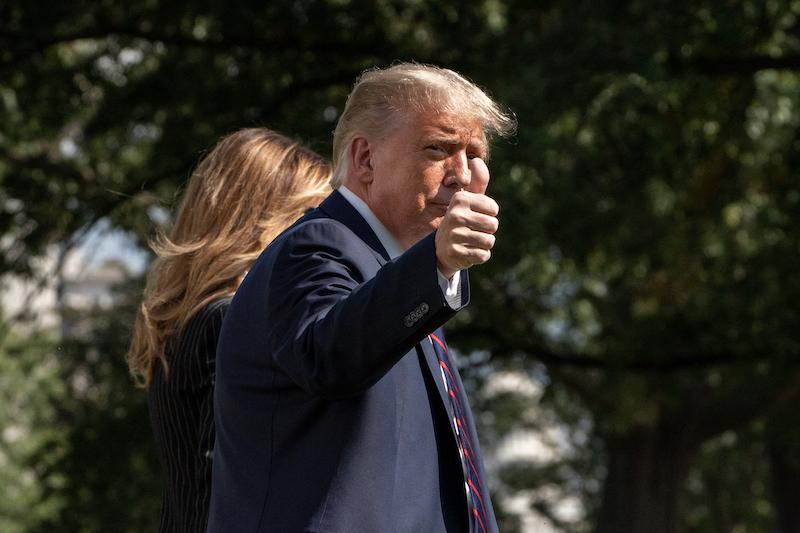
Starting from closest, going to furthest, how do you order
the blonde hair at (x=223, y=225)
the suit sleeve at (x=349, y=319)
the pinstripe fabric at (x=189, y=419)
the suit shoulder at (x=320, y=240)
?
the suit sleeve at (x=349, y=319) < the suit shoulder at (x=320, y=240) < the pinstripe fabric at (x=189, y=419) < the blonde hair at (x=223, y=225)

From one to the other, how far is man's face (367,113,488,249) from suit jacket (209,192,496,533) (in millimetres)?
98

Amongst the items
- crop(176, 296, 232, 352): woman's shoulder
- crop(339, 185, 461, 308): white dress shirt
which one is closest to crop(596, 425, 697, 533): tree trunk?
crop(176, 296, 232, 352): woman's shoulder

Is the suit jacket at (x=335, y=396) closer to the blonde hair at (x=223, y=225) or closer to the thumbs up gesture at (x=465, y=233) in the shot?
the thumbs up gesture at (x=465, y=233)

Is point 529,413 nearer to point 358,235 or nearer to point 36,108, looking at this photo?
point 36,108

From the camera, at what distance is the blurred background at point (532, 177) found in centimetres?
844

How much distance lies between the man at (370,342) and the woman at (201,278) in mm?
714

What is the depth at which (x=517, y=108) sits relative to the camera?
7949 millimetres

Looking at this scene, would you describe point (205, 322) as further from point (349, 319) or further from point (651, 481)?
point (651, 481)

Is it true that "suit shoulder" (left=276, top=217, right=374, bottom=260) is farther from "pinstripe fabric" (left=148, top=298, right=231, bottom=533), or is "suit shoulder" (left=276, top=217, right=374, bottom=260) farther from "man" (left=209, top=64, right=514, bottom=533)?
Result: "pinstripe fabric" (left=148, top=298, right=231, bottom=533)

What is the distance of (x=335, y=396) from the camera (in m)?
1.94

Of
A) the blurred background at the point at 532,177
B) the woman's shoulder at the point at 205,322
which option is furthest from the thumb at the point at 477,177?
the blurred background at the point at 532,177

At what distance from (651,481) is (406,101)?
12.8 m

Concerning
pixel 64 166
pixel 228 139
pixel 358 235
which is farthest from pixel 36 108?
pixel 358 235

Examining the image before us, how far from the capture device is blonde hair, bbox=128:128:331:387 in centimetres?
307
